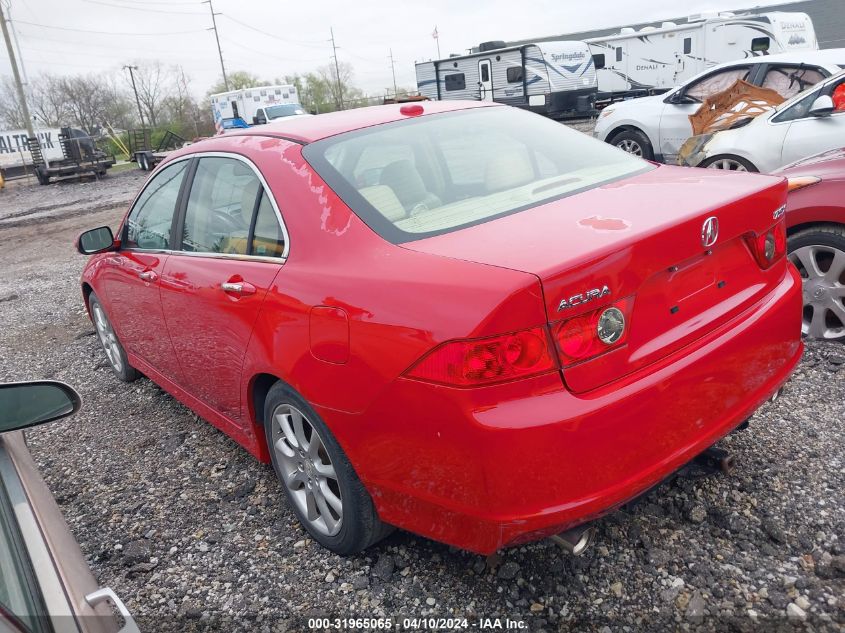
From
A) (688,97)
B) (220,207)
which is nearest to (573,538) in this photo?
(220,207)

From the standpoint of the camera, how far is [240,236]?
2857mm

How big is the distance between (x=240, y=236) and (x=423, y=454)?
1.38m

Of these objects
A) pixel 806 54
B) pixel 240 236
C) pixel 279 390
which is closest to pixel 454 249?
pixel 279 390

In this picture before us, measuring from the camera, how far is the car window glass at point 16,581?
3.79 feet

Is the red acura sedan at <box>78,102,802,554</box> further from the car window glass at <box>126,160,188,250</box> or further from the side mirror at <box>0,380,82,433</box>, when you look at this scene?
the side mirror at <box>0,380,82,433</box>

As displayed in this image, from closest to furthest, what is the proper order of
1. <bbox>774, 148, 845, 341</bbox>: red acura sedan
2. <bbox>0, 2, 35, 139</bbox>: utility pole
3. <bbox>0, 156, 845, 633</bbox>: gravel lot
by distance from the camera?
<bbox>0, 156, 845, 633</bbox>: gravel lot → <bbox>774, 148, 845, 341</bbox>: red acura sedan → <bbox>0, 2, 35, 139</bbox>: utility pole

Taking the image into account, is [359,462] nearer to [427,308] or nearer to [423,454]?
[423,454]

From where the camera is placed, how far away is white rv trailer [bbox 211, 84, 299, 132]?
3350 centimetres

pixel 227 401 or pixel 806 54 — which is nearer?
pixel 227 401

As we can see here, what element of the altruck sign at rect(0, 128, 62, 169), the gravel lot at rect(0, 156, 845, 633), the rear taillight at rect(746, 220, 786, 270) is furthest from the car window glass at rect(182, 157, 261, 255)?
the altruck sign at rect(0, 128, 62, 169)

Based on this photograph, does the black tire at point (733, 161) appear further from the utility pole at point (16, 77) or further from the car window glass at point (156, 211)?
the utility pole at point (16, 77)

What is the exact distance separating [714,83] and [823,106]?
11.2 feet

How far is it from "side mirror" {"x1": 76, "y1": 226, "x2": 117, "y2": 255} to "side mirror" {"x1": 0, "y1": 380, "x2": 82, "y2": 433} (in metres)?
2.49

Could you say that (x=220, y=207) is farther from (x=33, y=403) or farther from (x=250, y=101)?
(x=250, y=101)
